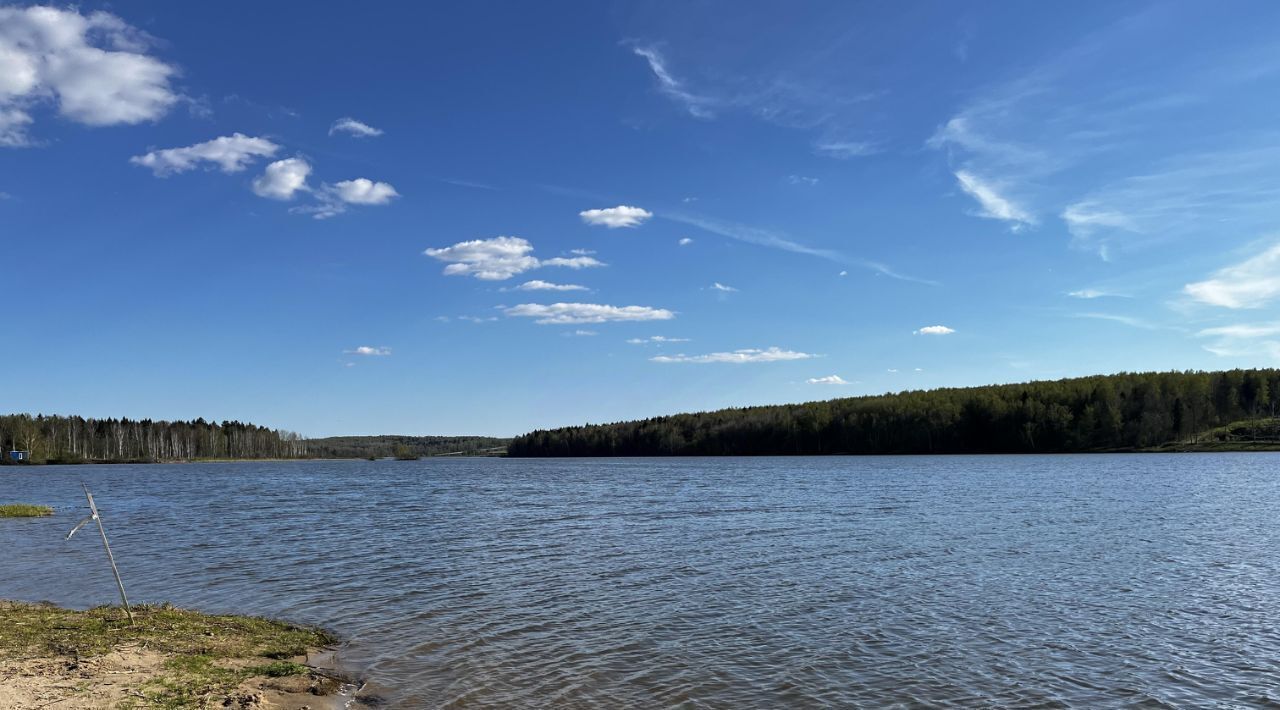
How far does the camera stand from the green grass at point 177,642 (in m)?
12.7

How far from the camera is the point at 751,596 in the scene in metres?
21.6

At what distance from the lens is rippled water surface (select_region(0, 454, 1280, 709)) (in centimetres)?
1416

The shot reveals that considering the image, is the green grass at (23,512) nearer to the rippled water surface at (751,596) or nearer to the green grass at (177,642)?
the rippled water surface at (751,596)

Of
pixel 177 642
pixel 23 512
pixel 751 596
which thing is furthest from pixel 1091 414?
pixel 177 642

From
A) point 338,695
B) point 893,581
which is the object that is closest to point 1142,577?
point 893,581

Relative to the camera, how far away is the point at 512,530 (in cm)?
3928

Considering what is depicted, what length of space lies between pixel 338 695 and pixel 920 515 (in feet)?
119

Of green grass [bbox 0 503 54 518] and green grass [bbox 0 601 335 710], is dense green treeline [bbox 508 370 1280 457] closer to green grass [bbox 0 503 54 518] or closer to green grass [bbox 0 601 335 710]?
green grass [bbox 0 503 54 518]

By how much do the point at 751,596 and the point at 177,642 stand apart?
1392 centimetres

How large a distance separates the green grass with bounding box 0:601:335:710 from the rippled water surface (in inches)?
63.9

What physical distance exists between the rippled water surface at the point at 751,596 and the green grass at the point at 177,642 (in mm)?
1623

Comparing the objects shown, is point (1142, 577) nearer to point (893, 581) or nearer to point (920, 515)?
point (893, 581)

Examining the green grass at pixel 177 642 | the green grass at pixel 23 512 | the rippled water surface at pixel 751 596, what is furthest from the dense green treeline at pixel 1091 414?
the green grass at pixel 177 642

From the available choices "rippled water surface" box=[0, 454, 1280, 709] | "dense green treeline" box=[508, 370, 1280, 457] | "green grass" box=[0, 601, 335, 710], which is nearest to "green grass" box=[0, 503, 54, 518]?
"rippled water surface" box=[0, 454, 1280, 709]
